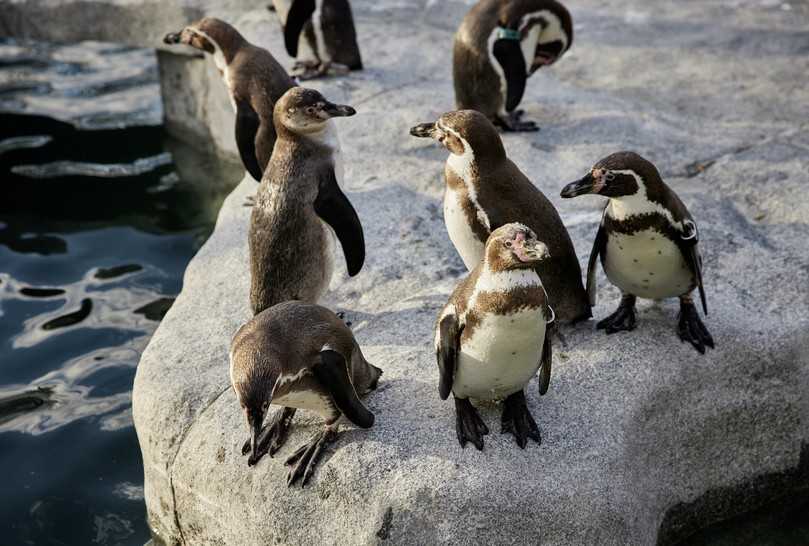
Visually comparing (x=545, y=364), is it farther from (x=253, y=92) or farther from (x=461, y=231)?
(x=253, y=92)

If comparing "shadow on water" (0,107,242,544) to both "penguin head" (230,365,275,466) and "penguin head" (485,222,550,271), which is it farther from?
"penguin head" (485,222,550,271)

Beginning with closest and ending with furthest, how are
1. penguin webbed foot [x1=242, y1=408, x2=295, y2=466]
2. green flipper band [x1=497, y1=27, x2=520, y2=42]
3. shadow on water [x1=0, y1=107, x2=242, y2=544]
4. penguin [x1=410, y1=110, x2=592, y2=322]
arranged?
1. penguin webbed foot [x1=242, y1=408, x2=295, y2=466]
2. penguin [x1=410, y1=110, x2=592, y2=322]
3. shadow on water [x1=0, y1=107, x2=242, y2=544]
4. green flipper band [x1=497, y1=27, x2=520, y2=42]

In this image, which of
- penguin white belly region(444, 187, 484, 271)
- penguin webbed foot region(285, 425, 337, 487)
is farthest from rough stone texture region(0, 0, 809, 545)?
penguin white belly region(444, 187, 484, 271)

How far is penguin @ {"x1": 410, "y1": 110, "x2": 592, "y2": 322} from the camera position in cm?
383

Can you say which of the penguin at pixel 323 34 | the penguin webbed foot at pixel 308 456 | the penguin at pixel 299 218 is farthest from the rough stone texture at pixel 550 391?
the penguin at pixel 323 34

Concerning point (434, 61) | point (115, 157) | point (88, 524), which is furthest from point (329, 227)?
point (115, 157)

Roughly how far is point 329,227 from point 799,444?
214 centimetres

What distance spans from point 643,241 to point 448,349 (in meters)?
0.92

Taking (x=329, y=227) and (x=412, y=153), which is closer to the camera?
(x=329, y=227)

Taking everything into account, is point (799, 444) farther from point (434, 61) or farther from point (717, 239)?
point (434, 61)

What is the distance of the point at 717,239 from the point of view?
468cm

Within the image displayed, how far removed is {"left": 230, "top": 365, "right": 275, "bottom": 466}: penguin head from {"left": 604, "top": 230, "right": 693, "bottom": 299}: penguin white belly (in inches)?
58.4

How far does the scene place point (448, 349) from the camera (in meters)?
3.31

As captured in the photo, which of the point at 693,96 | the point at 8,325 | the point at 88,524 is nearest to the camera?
the point at 88,524
